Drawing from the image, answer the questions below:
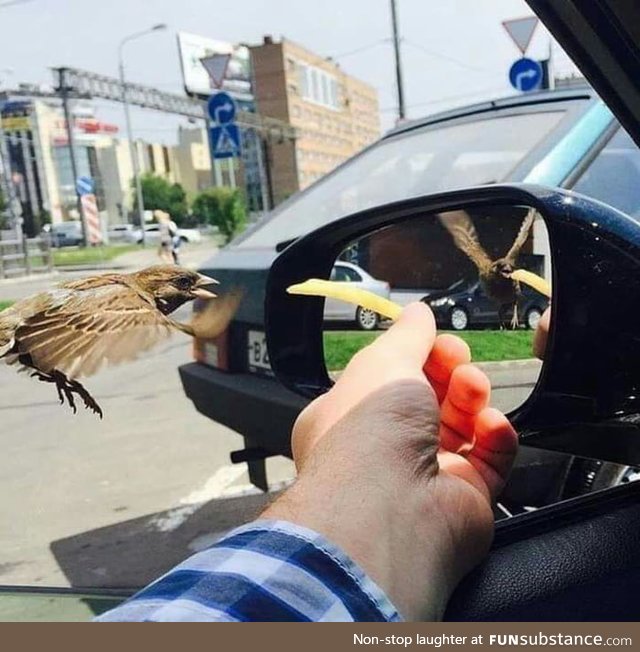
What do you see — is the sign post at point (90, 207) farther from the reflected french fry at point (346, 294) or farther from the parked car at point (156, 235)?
the reflected french fry at point (346, 294)

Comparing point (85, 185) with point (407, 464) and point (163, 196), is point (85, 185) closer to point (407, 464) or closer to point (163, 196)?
point (163, 196)

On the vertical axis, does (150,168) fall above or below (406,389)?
above

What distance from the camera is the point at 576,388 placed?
1141 mm

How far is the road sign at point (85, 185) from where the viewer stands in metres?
1.54

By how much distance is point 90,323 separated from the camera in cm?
119

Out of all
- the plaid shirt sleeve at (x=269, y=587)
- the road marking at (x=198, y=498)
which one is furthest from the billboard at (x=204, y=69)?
the road marking at (x=198, y=498)

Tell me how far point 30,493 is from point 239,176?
1.18 metres

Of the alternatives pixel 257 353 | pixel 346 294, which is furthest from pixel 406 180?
pixel 346 294

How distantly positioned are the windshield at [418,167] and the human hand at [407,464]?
5.20 ft

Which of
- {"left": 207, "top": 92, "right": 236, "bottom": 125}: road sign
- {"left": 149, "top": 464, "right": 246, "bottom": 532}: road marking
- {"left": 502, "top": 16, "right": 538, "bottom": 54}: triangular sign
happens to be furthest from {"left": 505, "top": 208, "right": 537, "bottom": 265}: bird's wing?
{"left": 149, "top": 464, "right": 246, "bottom": 532}: road marking

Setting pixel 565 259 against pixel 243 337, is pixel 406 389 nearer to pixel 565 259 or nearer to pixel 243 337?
pixel 565 259

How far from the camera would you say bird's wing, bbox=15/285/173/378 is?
116 cm
